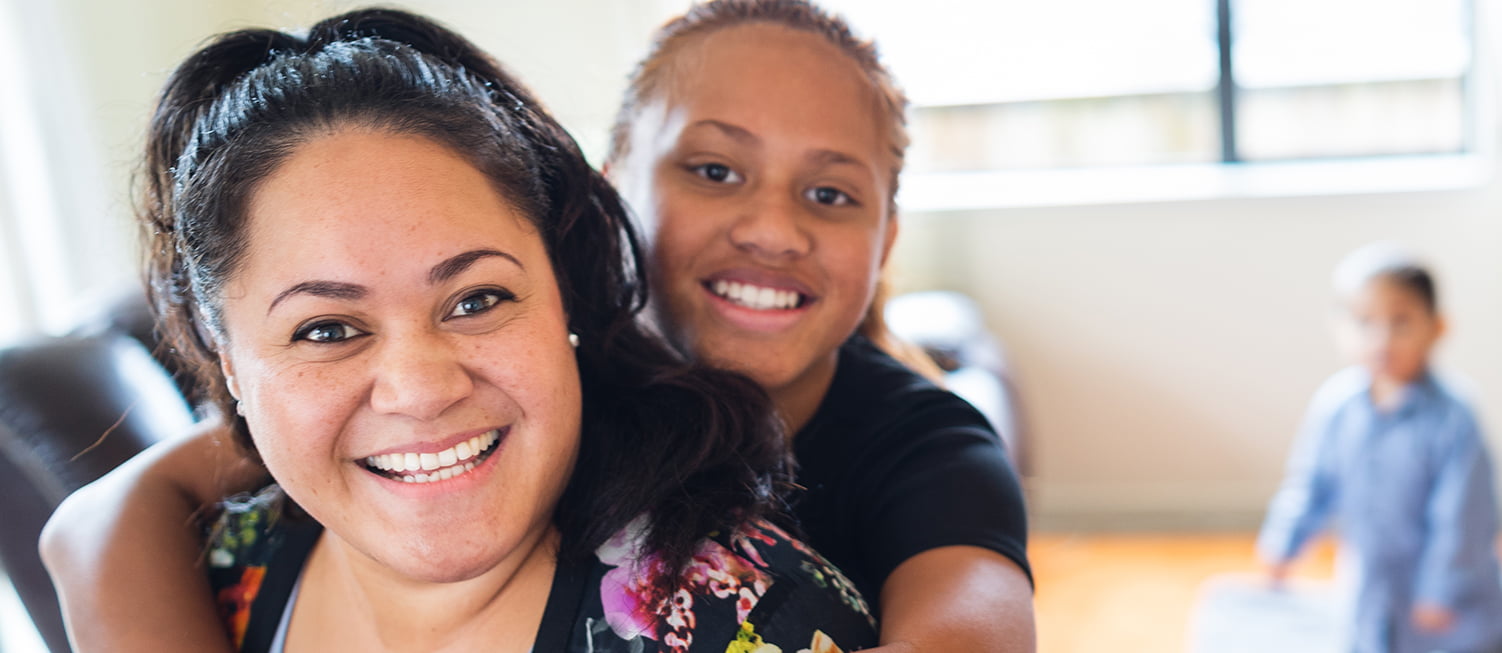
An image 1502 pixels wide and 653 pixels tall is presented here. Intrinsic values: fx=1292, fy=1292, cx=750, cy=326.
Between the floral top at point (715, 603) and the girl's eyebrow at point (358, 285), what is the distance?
272 mm

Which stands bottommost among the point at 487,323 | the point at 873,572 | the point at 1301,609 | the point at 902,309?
the point at 1301,609

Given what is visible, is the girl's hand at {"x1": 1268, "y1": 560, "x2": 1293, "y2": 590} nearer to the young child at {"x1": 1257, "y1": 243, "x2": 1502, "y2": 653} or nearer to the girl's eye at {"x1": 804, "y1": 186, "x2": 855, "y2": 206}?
the young child at {"x1": 1257, "y1": 243, "x2": 1502, "y2": 653}

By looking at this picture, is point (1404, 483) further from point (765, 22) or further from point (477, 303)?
point (477, 303)

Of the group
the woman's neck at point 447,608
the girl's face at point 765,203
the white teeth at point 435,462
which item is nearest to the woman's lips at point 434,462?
the white teeth at point 435,462

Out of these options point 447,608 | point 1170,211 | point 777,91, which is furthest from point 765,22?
point 1170,211

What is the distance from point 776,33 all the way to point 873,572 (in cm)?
63

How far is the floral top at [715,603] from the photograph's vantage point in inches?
39.8

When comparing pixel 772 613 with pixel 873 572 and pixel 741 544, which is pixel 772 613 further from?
pixel 873 572

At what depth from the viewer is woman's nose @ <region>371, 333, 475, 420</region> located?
0.97 metres

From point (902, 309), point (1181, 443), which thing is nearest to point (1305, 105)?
point (1181, 443)

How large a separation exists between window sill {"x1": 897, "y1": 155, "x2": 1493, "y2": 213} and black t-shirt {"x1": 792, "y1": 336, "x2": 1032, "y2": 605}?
274 centimetres

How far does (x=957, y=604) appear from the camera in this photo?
3.70 feet

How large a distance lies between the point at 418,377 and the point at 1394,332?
8.74ft

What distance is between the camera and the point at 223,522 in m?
1.33
